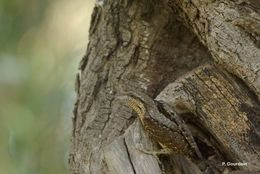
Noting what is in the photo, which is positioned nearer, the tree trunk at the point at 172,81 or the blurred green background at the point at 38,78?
the tree trunk at the point at 172,81

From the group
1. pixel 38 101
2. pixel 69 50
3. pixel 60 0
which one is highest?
pixel 60 0

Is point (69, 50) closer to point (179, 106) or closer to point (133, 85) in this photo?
point (133, 85)

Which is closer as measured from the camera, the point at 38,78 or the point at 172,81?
the point at 172,81

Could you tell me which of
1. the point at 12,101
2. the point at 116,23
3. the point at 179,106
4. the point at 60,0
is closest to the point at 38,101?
the point at 12,101

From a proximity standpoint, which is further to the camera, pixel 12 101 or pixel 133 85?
pixel 12 101
